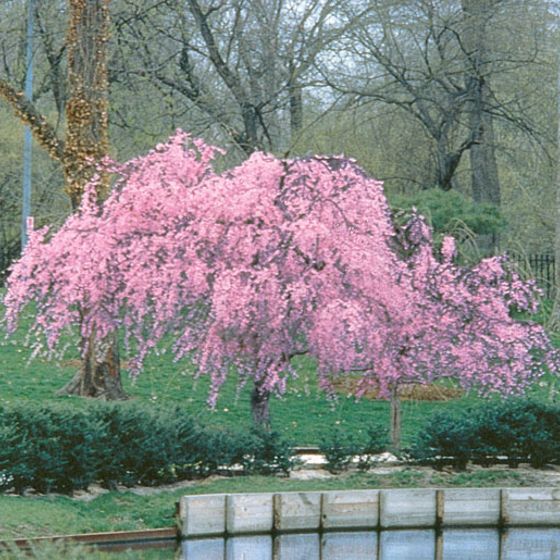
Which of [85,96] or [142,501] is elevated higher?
[85,96]

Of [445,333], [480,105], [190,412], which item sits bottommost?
[190,412]

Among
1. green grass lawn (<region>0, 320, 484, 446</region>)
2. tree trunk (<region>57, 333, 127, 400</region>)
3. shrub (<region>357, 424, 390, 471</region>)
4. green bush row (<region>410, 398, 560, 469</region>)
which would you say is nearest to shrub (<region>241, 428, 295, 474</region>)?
shrub (<region>357, 424, 390, 471</region>)

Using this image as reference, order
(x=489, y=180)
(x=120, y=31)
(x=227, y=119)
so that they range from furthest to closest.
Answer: (x=489, y=180) → (x=227, y=119) → (x=120, y=31)

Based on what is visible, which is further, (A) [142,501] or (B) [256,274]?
(B) [256,274]

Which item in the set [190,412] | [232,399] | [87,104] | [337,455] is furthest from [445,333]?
[87,104]

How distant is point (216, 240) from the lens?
12.3 meters

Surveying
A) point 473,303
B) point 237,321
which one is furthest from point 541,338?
point 237,321

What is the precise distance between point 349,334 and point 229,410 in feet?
19.5

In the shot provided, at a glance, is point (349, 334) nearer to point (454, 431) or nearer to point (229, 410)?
point (454, 431)

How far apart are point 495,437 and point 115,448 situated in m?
4.10

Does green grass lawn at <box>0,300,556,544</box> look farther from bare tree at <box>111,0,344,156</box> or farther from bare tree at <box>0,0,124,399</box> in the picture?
bare tree at <box>111,0,344,156</box>

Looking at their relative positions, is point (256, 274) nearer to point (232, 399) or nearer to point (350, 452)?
point (350, 452)

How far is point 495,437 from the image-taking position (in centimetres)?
1340

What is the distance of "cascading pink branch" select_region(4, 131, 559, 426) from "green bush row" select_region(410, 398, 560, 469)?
526mm
